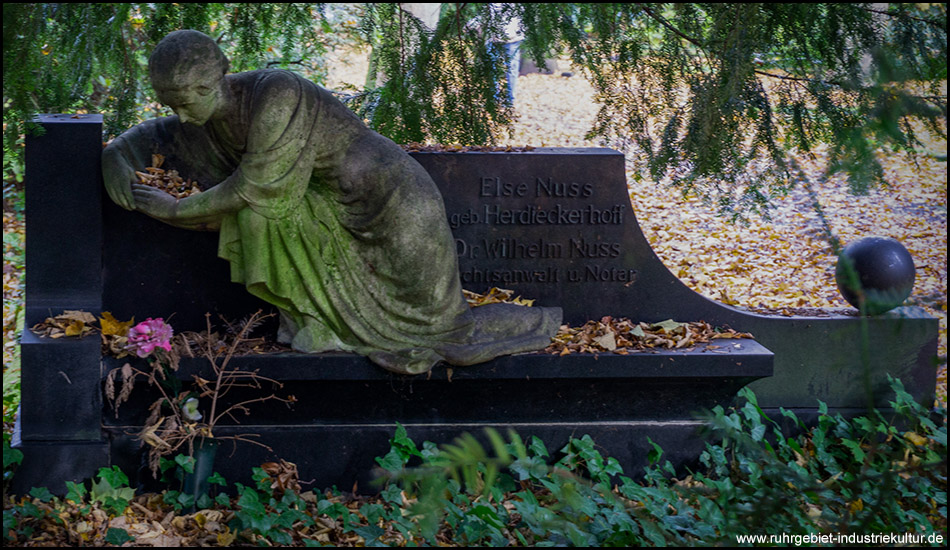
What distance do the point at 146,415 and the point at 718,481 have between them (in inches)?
113

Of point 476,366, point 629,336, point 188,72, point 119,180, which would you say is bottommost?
point 476,366

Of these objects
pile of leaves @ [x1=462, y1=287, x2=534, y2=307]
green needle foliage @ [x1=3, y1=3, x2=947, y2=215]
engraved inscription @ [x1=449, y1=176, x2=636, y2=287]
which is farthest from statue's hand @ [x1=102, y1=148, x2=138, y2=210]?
pile of leaves @ [x1=462, y1=287, x2=534, y2=307]

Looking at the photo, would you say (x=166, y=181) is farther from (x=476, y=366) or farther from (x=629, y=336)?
(x=629, y=336)

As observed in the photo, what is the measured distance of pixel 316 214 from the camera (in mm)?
4363

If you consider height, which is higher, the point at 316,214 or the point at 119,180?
the point at 119,180

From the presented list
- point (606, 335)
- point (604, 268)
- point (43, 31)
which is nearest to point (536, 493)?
point (606, 335)

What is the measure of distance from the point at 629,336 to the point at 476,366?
909 millimetres

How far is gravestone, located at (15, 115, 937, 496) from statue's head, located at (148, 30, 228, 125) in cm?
57

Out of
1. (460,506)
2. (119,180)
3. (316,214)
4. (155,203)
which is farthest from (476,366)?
(119,180)

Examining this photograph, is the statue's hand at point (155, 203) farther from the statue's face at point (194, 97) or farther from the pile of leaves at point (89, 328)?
the pile of leaves at point (89, 328)

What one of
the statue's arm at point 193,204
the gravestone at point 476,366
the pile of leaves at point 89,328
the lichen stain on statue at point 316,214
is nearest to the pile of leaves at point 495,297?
the gravestone at point 476,366

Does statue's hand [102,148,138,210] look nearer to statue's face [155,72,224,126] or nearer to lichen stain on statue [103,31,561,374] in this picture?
lichen stain on statue [103,31,561,374]

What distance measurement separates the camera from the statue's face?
399 centimetres

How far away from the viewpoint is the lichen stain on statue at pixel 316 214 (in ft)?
13.7
